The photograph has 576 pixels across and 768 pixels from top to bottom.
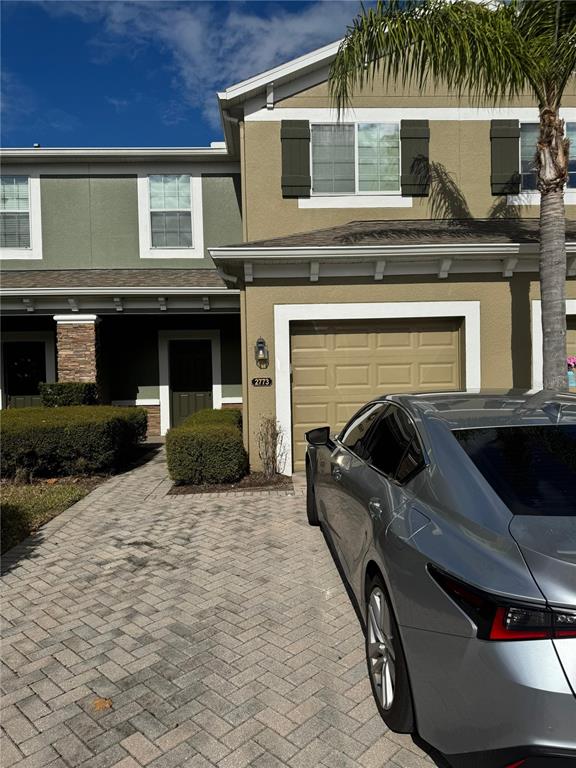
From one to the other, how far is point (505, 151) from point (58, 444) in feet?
28.9

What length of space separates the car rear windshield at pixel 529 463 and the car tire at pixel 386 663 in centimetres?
76

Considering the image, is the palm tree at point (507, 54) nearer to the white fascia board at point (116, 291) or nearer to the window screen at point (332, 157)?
the window screen at point (332, 157)

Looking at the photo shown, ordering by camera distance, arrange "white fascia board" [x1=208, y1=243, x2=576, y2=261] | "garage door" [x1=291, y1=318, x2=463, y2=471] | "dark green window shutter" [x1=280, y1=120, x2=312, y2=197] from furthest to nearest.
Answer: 1. "dark green window shutter" [x1=280, y1=120, x2=312, y2=197]
2. "garage door" [x1=291, y1=318, x2=463, y2=471]
3. "white fascia board" [x1=208, y1=243, x2=576, y2=261]

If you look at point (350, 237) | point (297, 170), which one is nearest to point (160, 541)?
point (350, 237)

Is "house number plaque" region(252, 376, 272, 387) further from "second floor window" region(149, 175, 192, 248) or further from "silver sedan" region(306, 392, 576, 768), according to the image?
"second floor window" region(149, 175, 192, 248)

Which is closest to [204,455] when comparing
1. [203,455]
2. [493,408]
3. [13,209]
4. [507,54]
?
[203,455]

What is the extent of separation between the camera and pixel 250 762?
2314 millimetres

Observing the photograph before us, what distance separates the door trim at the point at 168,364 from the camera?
12.2m

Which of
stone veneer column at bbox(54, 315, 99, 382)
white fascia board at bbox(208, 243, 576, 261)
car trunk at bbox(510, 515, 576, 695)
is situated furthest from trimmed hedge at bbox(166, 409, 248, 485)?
car trunk at bbox(510, 515, 576, 695)

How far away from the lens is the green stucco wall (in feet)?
39.3

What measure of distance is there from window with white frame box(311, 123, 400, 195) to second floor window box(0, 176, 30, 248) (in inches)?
280

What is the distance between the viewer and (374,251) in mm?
7480

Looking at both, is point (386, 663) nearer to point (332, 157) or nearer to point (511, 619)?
point (511, 619)

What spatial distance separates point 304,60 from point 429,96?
2.24 m
